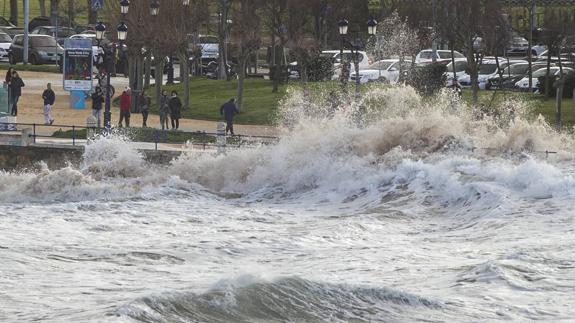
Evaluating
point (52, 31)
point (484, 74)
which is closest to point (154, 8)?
point (484, 74)

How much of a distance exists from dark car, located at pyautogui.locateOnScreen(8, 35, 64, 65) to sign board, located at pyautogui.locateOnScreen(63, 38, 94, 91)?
17570 millimetres

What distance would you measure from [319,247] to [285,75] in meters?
30.3

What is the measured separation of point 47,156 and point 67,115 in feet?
35.5

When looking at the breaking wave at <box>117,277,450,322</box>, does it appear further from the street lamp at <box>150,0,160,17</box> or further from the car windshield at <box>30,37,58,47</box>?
the car windshield at <box>30,37,58,47</box>

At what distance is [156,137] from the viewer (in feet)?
121

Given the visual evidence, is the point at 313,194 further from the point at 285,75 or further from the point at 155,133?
the point at 285,75

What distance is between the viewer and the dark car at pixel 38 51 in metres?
65.7

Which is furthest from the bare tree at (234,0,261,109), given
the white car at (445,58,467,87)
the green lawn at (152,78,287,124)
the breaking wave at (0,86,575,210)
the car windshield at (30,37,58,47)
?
the car windshield at (30,37,58,47)

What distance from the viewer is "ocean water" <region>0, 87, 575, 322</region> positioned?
19.2 meters

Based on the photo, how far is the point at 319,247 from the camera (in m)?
24.3

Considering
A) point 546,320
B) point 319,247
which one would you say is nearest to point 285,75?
point 319,247

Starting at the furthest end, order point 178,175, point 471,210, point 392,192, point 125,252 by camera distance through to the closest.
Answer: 1. point 178,175
2. point 392,192
3. point 471,210
4. point 125,252

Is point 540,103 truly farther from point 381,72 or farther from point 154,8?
point 154,8

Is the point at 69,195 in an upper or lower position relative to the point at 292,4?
lower
